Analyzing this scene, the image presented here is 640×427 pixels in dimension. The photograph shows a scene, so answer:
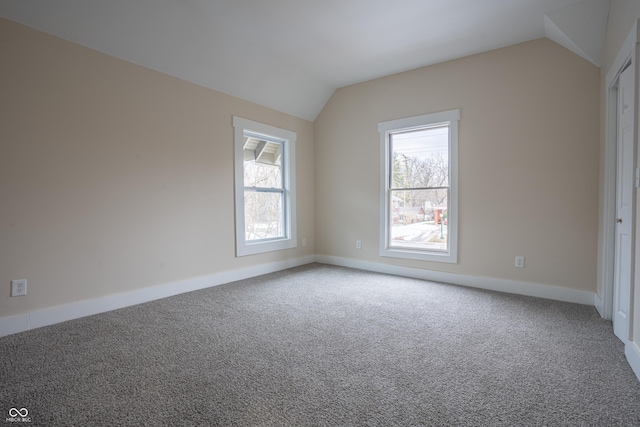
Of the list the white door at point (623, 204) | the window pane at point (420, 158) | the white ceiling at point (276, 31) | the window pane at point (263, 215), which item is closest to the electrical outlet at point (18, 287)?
the white ceiling at point (276, 31)

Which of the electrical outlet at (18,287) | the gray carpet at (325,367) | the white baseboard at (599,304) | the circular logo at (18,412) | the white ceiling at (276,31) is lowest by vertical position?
the gray carpet at (325,367)

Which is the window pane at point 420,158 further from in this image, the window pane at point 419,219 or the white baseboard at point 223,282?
the white baseboard at point 223,282

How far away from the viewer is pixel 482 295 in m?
3.41

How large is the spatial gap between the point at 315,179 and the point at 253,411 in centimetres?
404

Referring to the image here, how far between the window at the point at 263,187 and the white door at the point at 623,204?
367 cm

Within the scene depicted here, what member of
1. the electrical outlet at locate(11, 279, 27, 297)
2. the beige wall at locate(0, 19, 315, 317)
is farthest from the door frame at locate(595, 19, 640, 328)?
the electrical outlet at locate(11, 279, 27, 297)

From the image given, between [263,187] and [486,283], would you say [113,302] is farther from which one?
[486,283]

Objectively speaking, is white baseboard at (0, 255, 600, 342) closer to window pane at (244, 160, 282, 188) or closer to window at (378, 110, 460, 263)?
window at (378, 110, 460, 263)

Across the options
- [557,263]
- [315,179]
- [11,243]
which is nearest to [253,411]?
[11,243]

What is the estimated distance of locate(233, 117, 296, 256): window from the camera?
4073 mm

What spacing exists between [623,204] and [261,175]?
12.6 ft

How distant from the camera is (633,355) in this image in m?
1.83

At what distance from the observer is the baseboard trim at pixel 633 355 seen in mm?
1761

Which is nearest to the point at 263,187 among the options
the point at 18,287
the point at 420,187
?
the point at 420,187
